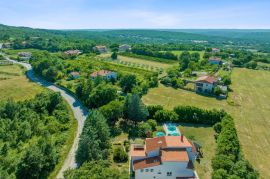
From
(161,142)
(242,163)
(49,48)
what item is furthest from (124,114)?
(49,48)

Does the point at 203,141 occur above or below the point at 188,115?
below

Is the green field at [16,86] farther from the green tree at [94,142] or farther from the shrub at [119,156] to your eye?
the shrub at [119,156]

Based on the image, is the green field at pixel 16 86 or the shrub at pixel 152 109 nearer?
the shrub at pixel 152 109

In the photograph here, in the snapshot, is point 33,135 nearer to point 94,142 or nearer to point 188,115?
point 94,142

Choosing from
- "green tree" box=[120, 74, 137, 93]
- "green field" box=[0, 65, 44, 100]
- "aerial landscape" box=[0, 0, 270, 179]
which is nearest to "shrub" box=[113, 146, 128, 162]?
"aerial landscape" box=[0, 0, 270, 179]

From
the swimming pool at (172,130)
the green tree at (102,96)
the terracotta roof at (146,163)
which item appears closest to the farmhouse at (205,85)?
the green tree at (102,96)

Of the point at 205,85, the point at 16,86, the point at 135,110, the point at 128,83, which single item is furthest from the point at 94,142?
the point at 16,86
